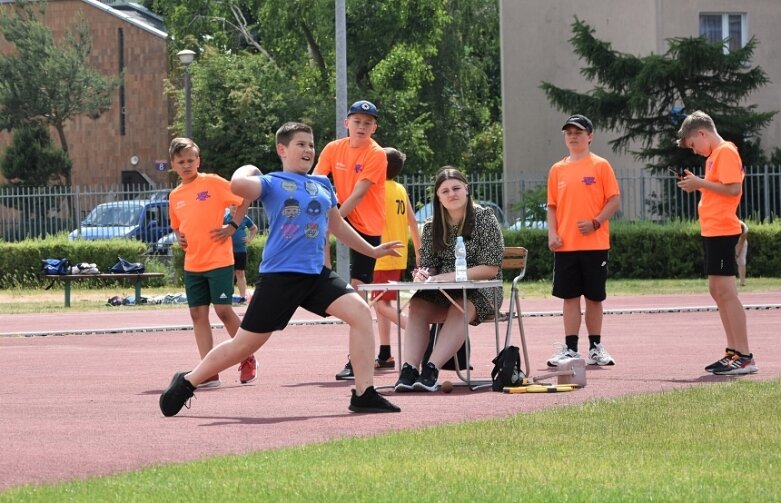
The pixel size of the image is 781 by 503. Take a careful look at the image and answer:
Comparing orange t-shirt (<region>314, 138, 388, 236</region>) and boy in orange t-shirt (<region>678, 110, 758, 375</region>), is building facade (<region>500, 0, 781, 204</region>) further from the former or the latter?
orange t-shirt (<region>314, 138, 388, 236</region>)

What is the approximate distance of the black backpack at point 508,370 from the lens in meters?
10.8

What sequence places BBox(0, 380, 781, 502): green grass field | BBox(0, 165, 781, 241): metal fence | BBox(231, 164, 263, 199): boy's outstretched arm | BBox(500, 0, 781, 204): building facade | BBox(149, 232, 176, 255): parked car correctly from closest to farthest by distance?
BBox(0, 380, 781, 502): green grass field < BBox(231, 164, 263, 199): boy's outstretched arm < BBox(0, 165, 781, 241): metal fence < BBox(149, 232, 176, 255): parked car < BBox(500, 0, 781, 204): building facade

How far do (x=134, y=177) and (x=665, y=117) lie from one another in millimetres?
31272

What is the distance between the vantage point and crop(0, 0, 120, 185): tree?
55656 mm

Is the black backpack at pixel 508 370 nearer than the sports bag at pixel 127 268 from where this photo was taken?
Yes

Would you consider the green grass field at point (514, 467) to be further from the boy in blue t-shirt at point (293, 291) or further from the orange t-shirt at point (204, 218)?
the orange t-shirt at point (204, 218)

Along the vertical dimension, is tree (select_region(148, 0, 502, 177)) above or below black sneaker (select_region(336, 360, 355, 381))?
above

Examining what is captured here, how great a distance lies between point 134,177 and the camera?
62.4 meters

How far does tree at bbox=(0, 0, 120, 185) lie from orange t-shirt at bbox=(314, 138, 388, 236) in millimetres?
44311

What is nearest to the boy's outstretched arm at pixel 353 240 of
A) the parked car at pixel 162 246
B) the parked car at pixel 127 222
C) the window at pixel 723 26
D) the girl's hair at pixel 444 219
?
the girl's hair at pixel 444 219

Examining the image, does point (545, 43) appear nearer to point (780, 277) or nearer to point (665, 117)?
point (665, 117)

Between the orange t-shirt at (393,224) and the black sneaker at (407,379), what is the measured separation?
209cm

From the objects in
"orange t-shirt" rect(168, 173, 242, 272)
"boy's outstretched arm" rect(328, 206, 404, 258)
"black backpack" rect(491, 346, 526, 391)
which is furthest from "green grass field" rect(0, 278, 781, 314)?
"boy's outstretched arm" rect(328, 206, 404, 258)

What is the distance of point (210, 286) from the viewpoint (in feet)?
39.4
